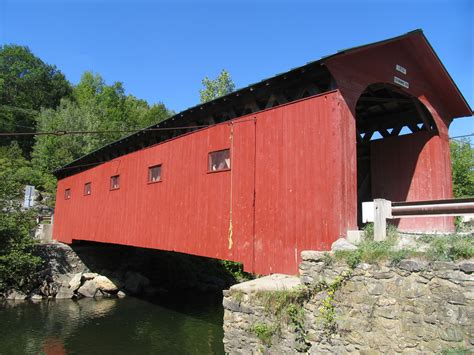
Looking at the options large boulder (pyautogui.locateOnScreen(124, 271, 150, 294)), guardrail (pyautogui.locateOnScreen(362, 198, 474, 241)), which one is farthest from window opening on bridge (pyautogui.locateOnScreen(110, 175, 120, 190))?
guardrail (pyautogui.locateOnScreen(362, 198, 474, 241))

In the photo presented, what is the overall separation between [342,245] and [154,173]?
697cm

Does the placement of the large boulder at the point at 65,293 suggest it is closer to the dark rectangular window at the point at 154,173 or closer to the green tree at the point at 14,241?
the green tree at the point at 14,241

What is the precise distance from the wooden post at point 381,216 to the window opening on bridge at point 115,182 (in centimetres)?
992

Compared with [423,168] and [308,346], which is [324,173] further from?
[423,168]

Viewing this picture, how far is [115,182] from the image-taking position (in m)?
13.8

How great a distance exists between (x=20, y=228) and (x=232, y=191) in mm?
12641

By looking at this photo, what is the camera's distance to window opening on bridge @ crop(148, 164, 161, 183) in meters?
11.1

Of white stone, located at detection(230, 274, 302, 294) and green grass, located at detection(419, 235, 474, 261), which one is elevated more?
green grass, located at detection(419, 235, 474, 261)

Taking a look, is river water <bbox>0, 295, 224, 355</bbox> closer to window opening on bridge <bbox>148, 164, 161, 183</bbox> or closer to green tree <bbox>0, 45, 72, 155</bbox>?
window opening on bridge <bbox>148, 164, 161, 183</bbox>

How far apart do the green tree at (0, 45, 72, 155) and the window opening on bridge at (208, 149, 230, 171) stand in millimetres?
37253

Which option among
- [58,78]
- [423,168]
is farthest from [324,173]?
[58,78]

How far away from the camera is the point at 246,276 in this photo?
19422mm

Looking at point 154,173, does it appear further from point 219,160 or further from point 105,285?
point 105,285

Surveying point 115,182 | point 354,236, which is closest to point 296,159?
point 354,236
